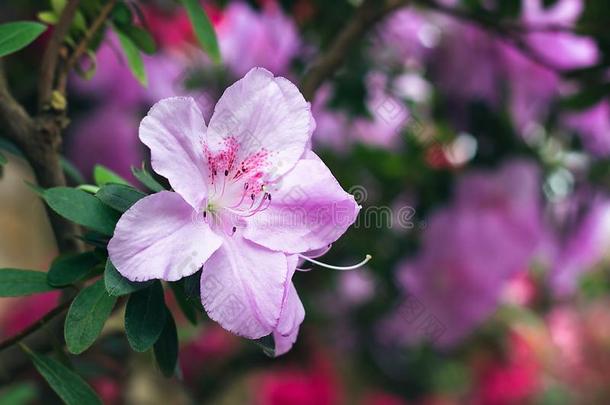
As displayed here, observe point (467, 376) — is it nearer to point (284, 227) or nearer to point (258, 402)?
point (258, 402)


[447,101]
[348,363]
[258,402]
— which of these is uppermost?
[447,101]

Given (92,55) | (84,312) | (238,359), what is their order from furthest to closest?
(238,359) → (92,55) → (84,312)

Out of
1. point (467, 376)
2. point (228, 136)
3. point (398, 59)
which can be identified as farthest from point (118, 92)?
point (467, 376)

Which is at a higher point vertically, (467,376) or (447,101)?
(447,101)

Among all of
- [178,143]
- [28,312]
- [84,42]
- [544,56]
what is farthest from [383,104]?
[28,312]

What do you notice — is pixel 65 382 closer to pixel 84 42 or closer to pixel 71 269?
pixel 71 269

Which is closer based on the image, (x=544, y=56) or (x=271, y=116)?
(x=271, y=116)

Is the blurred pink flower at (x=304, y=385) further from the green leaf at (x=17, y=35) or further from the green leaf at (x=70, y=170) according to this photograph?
the green leaf at (x=17, y=35)
